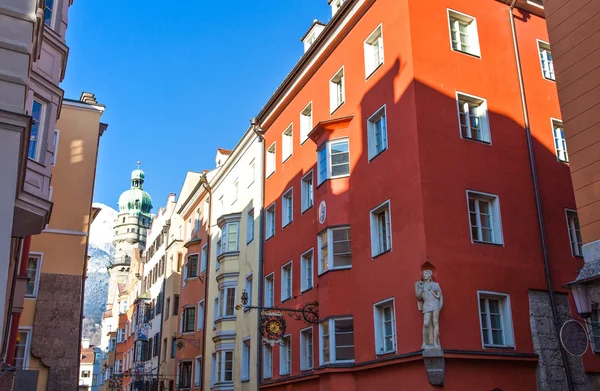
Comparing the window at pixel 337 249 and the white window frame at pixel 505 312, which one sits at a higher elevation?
the window at pixel 337 249

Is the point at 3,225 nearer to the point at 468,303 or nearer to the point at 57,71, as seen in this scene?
the point at 57,71

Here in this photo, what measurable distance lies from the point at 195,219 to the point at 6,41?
31138 millimetres

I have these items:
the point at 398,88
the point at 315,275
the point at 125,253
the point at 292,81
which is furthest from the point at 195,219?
the point at 125,253

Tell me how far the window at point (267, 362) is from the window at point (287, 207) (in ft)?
17.7

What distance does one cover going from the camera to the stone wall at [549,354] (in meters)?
18.6

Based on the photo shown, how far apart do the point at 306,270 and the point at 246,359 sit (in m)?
7.30

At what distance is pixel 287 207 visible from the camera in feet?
95.6

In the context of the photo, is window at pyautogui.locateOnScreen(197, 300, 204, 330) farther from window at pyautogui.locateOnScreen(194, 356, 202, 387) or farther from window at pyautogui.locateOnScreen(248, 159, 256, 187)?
window at pyautogui.locateOnScreen(248, 159, 256, 187)

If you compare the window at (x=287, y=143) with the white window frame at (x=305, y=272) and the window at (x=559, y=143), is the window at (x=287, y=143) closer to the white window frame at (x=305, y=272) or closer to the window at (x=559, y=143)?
the white window frame at (x=305, y=272)

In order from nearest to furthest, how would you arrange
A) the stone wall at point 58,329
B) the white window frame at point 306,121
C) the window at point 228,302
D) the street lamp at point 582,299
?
1. the street lamp at point 582,299
2. the stone wall at point 58,329
3. the white window frame at point 306,121
4. the window at point 228,302

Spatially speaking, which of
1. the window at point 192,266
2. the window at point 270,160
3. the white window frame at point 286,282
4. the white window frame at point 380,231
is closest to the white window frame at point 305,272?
the white window frame at point 286,282

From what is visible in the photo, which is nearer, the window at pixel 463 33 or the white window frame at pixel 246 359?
the window at pixel 463 33

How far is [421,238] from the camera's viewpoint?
60.5 ft

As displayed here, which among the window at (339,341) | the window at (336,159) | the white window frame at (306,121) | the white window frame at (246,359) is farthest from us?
the white window frame at (246,359)
